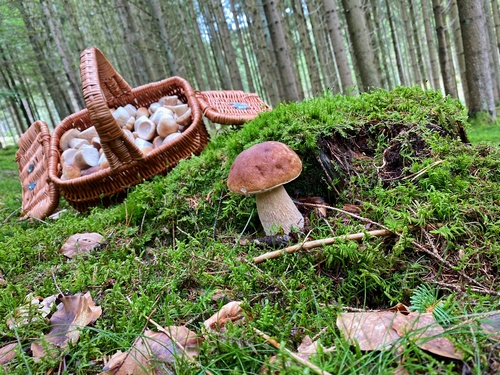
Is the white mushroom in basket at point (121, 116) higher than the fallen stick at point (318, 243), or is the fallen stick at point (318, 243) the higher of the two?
the white mushroom in basket at point (121, 116)

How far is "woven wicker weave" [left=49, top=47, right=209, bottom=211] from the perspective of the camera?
2.40 metres

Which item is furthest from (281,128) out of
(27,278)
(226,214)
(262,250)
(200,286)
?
(27,278)

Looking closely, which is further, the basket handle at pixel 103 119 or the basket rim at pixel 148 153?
the basket rim at pixel 148 153

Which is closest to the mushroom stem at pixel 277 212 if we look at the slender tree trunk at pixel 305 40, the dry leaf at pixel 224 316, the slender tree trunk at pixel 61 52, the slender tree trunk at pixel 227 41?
the dry leaf at pixel 224 316

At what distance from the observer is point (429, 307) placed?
3.51 ft

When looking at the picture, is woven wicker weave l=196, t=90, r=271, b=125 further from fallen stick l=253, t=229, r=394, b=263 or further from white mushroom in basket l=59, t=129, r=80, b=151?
fallen stick l=253, t=229, r=394, b=263

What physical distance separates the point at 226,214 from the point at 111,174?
4.33 feet

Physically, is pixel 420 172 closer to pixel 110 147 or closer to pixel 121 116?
pixel 110 147

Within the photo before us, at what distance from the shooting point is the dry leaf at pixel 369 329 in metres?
0.92

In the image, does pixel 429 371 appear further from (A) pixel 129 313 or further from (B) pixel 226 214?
(B) pixel 226 214

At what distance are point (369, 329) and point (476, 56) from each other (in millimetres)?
5908

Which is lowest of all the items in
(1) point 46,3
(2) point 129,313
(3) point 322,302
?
(3) point 322,302

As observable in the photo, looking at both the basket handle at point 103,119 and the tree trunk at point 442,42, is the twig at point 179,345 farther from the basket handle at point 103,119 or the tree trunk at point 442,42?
the tree trunk at point 442,42

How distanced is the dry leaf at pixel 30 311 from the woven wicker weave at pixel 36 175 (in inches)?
70.5
